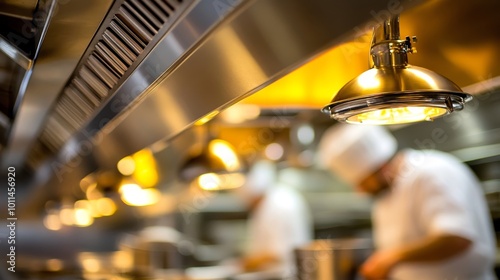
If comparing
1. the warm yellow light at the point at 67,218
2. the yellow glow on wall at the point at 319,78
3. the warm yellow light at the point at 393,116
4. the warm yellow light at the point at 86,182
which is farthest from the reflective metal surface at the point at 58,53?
the warm yellow light at the point at 67,218

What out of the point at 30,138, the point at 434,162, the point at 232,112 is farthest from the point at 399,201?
the point at 30,138

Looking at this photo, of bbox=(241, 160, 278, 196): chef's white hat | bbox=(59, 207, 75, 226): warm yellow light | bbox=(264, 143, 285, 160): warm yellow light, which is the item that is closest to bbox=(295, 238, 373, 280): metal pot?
bbox=(264, 143, 285, 160): warm yellow light

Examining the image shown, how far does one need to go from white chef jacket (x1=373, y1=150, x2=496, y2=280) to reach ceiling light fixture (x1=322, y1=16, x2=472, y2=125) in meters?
1.40

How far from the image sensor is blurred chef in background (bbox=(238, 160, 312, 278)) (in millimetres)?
4355

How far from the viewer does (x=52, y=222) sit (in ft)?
25.4

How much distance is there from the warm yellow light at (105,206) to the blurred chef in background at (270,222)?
2.28 m

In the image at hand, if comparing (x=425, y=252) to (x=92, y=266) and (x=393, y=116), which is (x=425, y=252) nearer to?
(x=393, y=116)

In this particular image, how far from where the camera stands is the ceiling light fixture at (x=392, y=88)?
41.3 inches

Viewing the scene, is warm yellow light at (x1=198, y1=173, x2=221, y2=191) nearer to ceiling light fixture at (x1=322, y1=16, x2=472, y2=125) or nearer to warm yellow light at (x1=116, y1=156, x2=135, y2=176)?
warm yellow light at (x1=116, y1=156, x2=135, y2=176)

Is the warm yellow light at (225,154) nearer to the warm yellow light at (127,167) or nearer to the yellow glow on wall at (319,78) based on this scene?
the yellow glow on wall at (319,78)

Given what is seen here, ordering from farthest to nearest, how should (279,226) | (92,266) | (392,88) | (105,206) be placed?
(105,206) < (92,266) < (279,226) < (392,88)

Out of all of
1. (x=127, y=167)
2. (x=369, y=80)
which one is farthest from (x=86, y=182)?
(x=369, y=80)

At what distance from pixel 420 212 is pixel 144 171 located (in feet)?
7.03

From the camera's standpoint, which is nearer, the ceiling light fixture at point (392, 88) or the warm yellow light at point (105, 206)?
the ceiling light fixture at point (392, 88)
